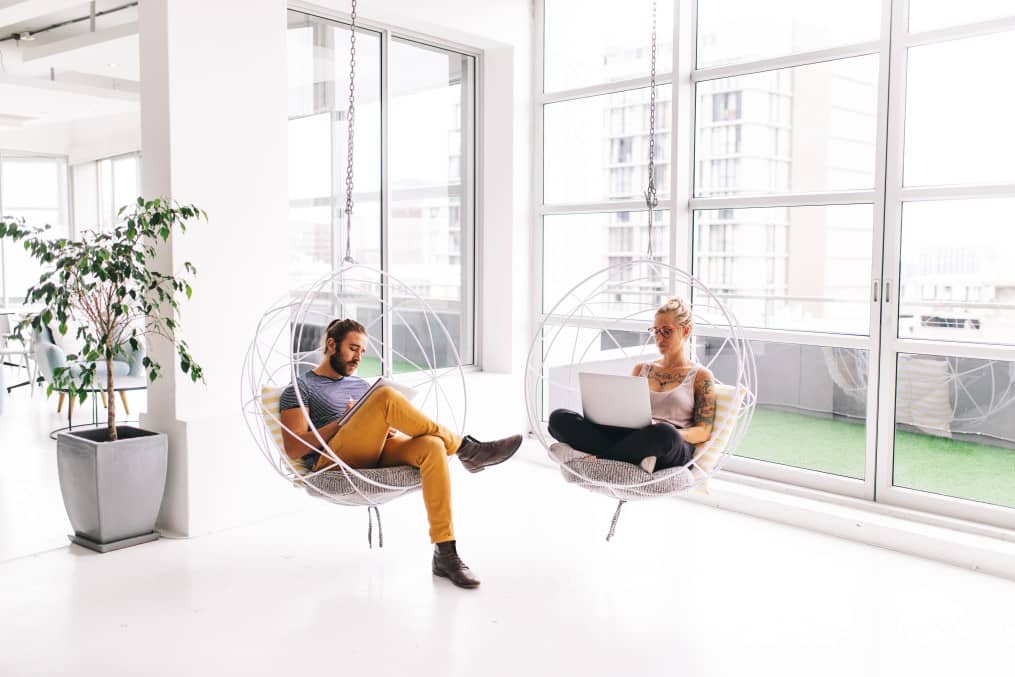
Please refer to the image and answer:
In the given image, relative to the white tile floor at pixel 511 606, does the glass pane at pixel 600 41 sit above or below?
above

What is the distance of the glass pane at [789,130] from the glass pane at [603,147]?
9.9 inches

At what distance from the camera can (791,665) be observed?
9.12 feet

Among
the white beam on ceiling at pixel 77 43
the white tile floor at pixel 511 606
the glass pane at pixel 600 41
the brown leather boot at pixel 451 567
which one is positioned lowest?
the white tile floor at pixel 511 606

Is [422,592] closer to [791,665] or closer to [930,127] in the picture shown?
[791,665]

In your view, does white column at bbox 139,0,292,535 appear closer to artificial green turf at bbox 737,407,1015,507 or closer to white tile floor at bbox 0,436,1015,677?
white tile floor at bbox 0,436,1015,677

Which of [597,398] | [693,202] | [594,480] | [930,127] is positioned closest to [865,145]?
[930,127]

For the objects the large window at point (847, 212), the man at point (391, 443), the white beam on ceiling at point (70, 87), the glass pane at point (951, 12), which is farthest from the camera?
the white beam on ceiling at point (70, 87)

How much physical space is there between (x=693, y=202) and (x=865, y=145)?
96 centimetres

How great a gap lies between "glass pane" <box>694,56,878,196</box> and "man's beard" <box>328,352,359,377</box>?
7.46ft

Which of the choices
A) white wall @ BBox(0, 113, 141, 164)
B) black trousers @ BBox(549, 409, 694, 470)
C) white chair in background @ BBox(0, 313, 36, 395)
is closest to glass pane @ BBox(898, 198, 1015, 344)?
black trousers @ BBox(549, 409, 694, 470)

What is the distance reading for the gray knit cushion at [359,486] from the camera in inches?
131

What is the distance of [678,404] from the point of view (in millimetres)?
3717

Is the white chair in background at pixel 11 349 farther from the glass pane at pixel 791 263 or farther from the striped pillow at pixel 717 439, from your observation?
the striped pillow at pixel 717 439

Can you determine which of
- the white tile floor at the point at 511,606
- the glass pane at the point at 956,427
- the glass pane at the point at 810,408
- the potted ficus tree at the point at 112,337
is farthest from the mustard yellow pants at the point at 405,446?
the glass pane at the point at 956,427
